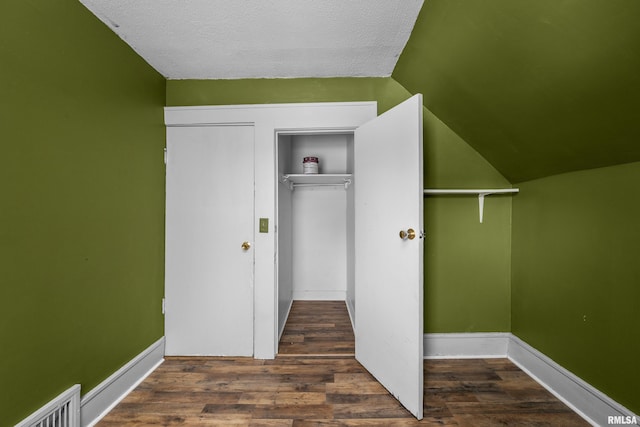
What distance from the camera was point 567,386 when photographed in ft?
5.27

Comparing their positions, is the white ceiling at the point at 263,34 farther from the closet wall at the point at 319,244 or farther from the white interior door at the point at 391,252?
the closet wall at the point at 319,244

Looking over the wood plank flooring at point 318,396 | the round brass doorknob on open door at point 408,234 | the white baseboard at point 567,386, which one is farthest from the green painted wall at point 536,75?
the wood plank flooring at point 318,396

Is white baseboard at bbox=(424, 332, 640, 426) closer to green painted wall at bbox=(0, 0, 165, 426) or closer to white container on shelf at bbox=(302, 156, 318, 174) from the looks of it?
white container on shelf at bbox=(302, 156, 318, 174)

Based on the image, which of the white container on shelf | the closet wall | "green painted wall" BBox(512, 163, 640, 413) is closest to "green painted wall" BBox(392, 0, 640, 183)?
"green painted wall" BBox(512, 163, 640, 413)

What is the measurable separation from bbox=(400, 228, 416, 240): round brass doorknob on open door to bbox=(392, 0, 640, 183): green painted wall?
0.88m

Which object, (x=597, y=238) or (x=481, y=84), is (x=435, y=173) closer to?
(x=481, y=84)

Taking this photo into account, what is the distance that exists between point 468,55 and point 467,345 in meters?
2.03

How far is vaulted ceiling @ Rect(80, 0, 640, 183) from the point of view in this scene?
1.04 metres

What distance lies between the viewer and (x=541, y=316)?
183cm

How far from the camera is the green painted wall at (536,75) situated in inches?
38.7

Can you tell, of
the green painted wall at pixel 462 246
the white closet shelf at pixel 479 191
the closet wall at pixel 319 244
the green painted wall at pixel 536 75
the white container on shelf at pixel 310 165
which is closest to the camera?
the green painted wall at pixel 536 75

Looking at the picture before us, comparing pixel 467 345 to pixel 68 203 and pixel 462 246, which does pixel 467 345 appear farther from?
pixel 68 203

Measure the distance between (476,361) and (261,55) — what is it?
2.77 metres

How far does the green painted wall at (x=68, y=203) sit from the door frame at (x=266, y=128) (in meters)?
0.46
